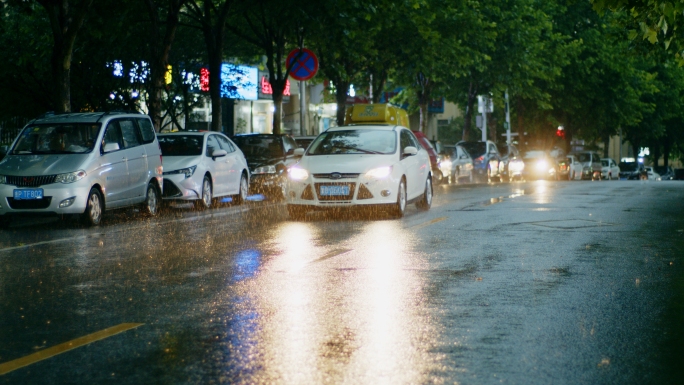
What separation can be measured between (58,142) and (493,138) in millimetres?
44141

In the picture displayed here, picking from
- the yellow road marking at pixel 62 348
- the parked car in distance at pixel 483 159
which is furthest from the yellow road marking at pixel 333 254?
the parked car in distance at pixel 483 159

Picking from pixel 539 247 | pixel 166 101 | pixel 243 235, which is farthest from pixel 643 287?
pixel 166 101

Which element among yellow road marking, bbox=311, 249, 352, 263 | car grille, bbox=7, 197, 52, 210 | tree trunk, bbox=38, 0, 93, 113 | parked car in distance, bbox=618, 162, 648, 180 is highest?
tree trunk, bbox=38, 0, 93, 113

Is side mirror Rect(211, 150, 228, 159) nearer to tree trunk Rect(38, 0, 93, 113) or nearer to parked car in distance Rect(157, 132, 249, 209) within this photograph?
parked car in distance Rect(157, 132, 249, 209)

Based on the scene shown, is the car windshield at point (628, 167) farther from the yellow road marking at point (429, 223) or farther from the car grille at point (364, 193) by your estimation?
the car grille at point (364, 193)

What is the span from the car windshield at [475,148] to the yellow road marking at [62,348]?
37.9m

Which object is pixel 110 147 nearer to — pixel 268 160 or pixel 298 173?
pixel 298 173

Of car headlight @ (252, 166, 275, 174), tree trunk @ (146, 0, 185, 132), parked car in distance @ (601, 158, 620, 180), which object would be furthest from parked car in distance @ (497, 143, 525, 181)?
tree trunk @ (146, 0, 185, 132)

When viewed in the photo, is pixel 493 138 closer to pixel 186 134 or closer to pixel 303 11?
pixel 303 11

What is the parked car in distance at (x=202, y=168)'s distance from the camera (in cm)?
2052

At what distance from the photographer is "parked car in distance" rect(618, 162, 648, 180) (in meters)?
76.3

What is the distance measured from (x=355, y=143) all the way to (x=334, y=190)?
1.53 meters

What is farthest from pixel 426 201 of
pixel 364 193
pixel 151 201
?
pixel 151 201

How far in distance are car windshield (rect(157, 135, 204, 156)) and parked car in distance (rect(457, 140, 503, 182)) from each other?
23.4 meters
